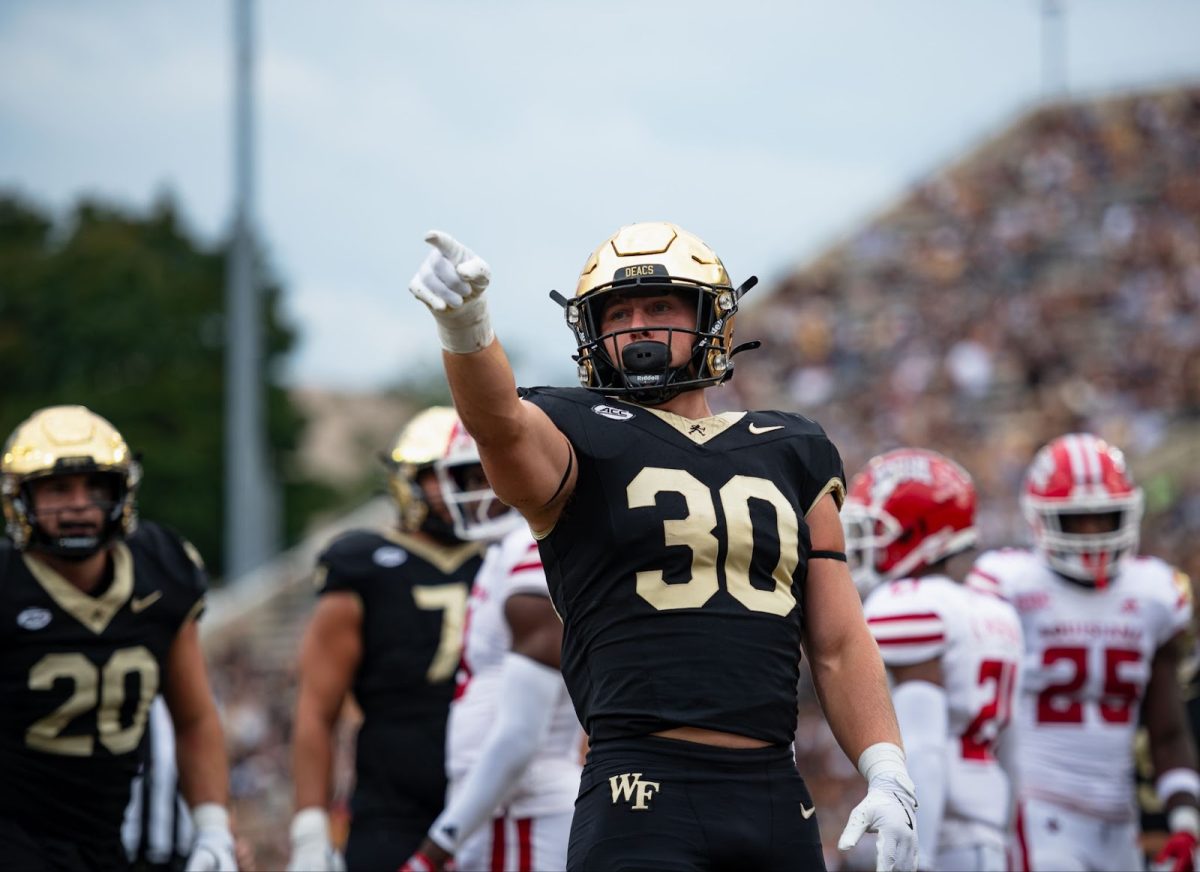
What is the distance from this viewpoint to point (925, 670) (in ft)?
17.6

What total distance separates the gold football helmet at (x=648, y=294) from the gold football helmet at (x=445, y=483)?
1.80 metres

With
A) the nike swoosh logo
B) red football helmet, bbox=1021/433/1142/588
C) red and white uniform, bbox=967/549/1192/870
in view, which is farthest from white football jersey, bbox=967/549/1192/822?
the nike swoosh logo

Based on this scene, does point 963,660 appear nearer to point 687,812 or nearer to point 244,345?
point 687,812

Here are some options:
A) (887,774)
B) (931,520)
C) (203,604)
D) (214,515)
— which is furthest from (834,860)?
(214,515)

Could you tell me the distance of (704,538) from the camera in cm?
366

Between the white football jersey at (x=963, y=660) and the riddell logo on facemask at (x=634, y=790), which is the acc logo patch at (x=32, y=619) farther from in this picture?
the white football jersey at (x=963, y=660)

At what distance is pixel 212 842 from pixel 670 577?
7.93 ft

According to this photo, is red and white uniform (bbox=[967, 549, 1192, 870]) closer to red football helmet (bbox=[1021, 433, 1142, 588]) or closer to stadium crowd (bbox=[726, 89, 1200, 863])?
red football helmet (bbox=[1021, 433, 1142, 588])

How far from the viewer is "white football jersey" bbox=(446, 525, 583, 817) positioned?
Answer: 508 centimetres

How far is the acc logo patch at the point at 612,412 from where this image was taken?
3756mm

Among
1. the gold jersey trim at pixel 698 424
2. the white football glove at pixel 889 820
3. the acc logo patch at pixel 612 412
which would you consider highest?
the acc logo patch at pixel 612 412

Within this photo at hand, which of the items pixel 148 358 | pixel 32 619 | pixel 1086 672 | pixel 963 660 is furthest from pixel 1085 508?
pixel 148 358

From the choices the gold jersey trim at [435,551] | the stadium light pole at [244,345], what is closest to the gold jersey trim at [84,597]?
the gold jersey trim at [435,551]

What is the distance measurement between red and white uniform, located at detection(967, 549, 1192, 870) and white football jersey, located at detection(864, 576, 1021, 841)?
886 millimetres
